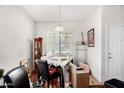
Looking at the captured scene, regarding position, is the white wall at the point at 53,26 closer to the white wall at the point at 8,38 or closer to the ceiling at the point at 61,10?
the ceiling at the point at 61,10

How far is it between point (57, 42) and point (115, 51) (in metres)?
3.01

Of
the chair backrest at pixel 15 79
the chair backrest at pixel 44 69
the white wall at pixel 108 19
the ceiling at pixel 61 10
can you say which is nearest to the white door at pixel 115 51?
the white wall at pixel 108 19

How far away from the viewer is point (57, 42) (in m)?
6.41

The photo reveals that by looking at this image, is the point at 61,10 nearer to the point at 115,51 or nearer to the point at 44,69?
the point at 115,51

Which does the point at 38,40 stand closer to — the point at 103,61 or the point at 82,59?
the point at 82,59

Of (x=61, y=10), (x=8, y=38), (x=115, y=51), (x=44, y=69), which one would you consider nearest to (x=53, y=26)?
(x=61, y=10)

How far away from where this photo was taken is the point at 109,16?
12.9ft

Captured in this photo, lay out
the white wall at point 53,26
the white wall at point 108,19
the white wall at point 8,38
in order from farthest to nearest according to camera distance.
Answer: the white wall at point 53,26 → the white wall at point 108,19 → the white wall at point 8,38

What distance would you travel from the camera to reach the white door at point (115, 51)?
3947mm

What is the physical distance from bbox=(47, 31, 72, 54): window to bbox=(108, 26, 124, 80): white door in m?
2.60

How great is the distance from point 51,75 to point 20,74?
1.96 metres

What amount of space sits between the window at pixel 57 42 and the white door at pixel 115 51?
2.60 meters

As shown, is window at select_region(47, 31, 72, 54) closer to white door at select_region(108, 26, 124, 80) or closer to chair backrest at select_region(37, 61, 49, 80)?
white door at select_region(108, 26, 124, 80)
